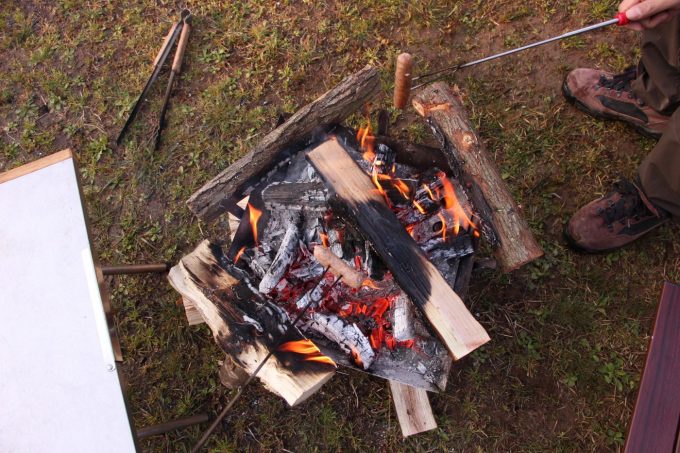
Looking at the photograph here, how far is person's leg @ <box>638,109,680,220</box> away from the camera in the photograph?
2412mm

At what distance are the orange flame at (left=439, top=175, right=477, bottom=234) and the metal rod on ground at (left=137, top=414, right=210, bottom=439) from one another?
1863 millimetres

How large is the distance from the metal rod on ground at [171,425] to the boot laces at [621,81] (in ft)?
11.1

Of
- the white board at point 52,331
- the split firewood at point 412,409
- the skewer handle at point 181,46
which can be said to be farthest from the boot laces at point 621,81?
the white board at point 52,331

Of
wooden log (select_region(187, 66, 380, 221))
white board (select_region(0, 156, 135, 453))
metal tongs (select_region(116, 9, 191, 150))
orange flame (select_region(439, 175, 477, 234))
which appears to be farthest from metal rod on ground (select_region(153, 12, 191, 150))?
orange flame (select_region(439, 175, 477, 234))

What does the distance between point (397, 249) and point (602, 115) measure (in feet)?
6.94

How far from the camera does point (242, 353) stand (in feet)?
7.04

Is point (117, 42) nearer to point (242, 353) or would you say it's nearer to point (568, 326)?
point (242, 353)

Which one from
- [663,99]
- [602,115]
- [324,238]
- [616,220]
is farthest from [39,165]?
[663,99]

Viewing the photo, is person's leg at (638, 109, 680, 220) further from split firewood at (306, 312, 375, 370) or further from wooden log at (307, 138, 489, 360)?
split firewood at (306, 312, 375, 370)

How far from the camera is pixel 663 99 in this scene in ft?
9.57

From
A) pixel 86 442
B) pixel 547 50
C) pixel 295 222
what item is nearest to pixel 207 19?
pixel 295 222

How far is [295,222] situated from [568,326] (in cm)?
183

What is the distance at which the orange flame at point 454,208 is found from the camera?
7.39ft

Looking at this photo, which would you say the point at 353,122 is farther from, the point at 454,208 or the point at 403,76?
the point at 454,208
